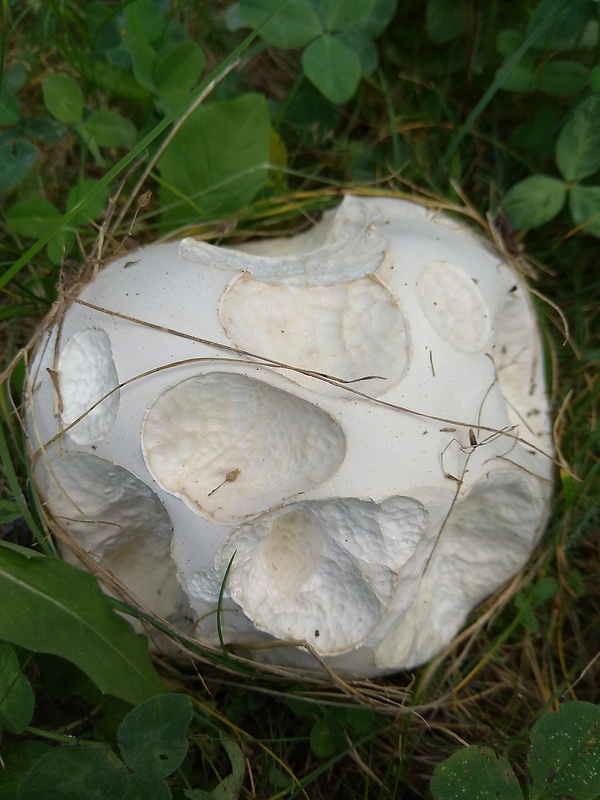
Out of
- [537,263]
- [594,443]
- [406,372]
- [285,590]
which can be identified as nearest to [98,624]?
[285,590]

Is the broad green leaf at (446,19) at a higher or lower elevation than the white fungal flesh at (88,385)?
higher


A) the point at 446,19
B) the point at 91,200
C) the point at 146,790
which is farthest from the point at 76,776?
the point at 446,19

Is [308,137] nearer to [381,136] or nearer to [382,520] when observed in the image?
[381,136]

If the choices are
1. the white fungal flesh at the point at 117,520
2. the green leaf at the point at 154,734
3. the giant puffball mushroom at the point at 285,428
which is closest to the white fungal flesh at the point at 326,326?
the giant puffball mushroom at the point at 285,428

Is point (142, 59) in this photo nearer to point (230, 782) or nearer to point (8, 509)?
point (8, 509)

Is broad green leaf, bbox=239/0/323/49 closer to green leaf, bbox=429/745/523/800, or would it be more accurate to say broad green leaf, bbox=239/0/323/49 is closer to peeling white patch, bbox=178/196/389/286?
peeling white patch, bbox=178/196/389/286

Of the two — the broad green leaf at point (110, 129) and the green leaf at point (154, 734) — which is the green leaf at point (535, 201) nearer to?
the broad green leaf at point (110, 129)
